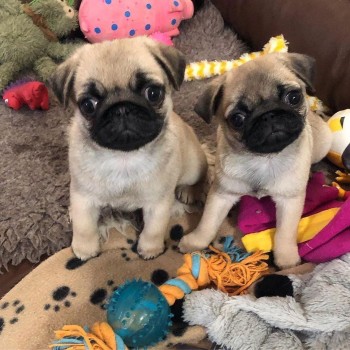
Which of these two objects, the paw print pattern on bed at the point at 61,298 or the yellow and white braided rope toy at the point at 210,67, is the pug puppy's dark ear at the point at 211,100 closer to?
the paw print pattern on bed at the point at 61,298

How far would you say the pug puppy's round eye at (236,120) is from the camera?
1779 mm

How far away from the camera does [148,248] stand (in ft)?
6.92

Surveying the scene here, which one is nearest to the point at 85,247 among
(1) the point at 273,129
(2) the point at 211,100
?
(2) the point at 211,100

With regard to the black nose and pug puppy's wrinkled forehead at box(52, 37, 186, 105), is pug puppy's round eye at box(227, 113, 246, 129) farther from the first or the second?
pug puppy's wrinkled forehead at box(52, 37, 186, 105)

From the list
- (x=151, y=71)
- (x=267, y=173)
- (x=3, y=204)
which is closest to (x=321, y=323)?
(x=267, y=173)

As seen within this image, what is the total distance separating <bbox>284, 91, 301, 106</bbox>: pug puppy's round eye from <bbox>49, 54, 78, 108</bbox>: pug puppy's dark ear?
74 cm

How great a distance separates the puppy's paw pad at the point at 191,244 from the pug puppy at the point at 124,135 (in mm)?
92

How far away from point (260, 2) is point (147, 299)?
2.12 meters

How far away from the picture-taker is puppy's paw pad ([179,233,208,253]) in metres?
2.13

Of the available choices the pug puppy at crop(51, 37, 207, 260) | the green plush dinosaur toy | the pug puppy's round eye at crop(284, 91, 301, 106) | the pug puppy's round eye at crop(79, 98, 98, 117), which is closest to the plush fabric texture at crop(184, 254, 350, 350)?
the pug puppy at crop(51, 37, 207, 260)

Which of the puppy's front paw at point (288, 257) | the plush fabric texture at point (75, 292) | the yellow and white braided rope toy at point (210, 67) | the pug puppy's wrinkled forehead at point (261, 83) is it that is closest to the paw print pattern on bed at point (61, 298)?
the plush fabric texture at point (75, 292)

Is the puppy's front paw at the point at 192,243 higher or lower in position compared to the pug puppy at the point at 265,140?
lower

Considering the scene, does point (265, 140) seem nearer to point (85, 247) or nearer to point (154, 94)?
point (154, 94)

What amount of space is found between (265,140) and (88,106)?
60 centimetres
